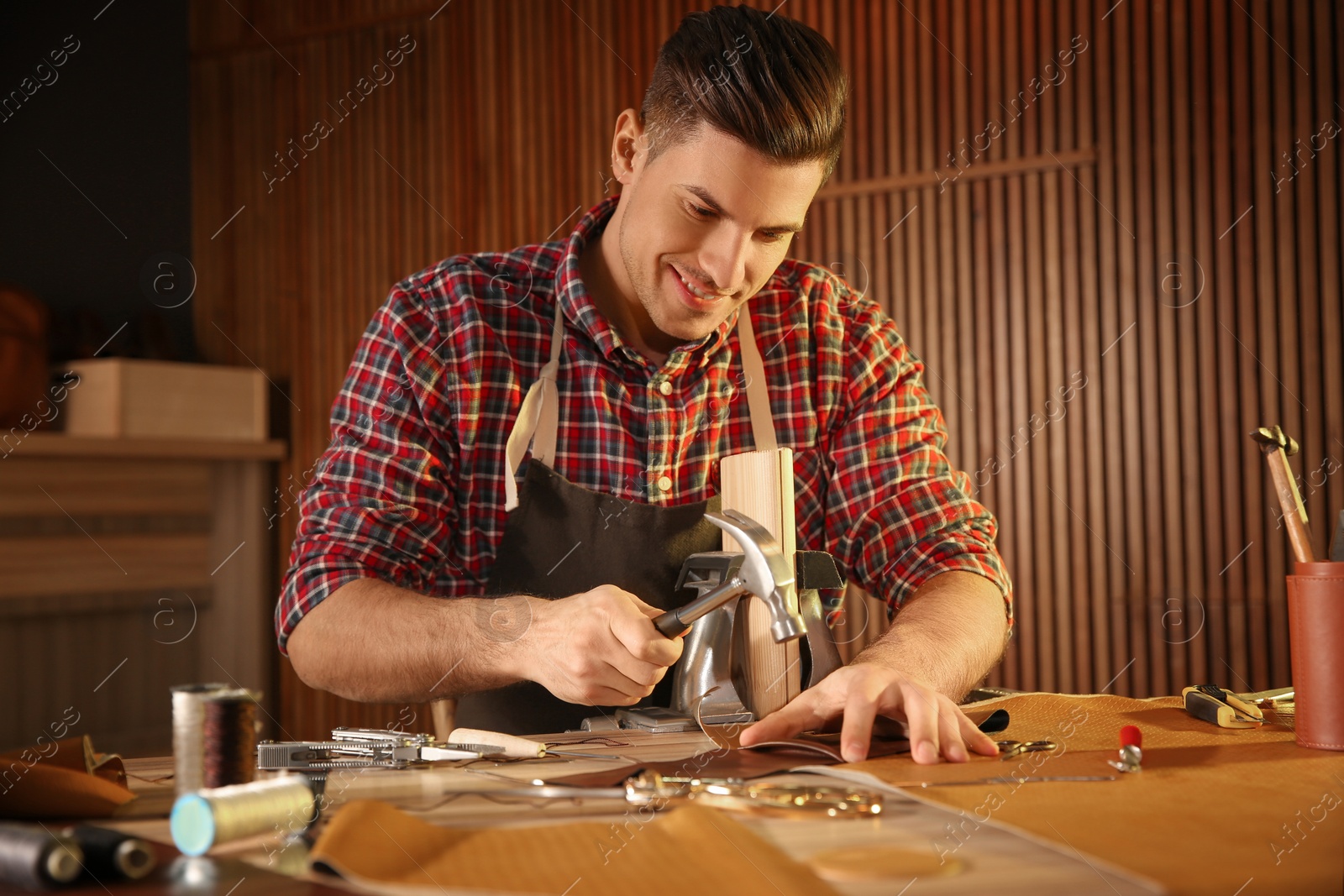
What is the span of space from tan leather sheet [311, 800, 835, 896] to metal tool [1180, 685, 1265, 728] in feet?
2.63

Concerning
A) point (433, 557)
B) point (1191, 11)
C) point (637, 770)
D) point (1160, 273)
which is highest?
point (1191, 11)

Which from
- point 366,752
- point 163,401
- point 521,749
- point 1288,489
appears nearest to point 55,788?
point 366,752

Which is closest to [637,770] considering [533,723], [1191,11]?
[533,723]

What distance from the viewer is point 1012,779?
1115mm

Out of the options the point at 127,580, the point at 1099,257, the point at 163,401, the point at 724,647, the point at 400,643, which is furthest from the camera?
the point at 163,401

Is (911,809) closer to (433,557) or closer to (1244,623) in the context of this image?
(433,557)

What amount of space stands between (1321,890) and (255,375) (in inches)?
173

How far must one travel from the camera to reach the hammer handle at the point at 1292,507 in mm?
1282

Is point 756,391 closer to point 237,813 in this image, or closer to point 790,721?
point 790,721

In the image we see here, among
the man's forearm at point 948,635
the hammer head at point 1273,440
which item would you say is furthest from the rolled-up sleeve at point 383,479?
the hammer head at point 1273,440

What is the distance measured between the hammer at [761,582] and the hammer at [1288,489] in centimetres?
53

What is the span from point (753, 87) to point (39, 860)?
1472mm

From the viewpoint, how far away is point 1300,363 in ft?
11.4

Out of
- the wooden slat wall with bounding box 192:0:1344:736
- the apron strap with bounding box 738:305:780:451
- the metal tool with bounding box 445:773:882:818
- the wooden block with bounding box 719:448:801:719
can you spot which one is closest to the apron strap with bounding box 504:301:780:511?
the apron strap with bounding box 738:305:780:451
